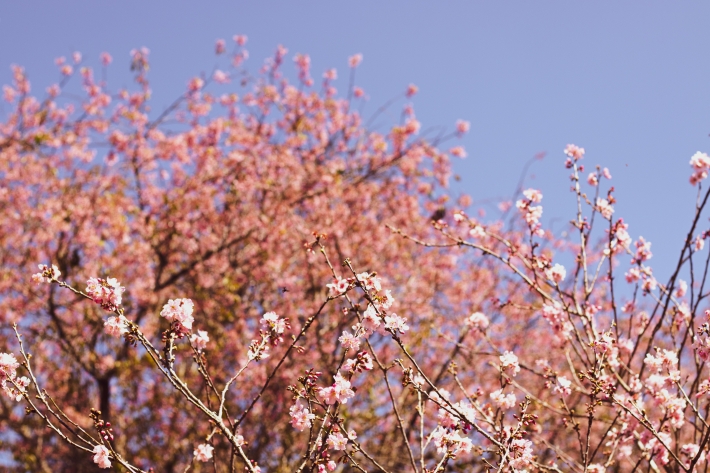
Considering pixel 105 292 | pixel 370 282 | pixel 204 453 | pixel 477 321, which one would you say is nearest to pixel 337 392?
pixel 370 282

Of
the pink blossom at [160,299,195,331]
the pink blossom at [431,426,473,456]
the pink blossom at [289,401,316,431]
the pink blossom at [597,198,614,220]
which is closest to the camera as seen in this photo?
the pink blossom at [160,299,195,331]

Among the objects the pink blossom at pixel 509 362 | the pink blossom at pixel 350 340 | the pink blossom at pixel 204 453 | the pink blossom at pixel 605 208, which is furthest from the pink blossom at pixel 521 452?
the pink blossom at pixel 605 208

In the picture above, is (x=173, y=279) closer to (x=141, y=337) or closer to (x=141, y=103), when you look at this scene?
(x=141, y=103)

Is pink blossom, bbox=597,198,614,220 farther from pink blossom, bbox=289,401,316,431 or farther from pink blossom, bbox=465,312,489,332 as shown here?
pink blossom, bbox=289,401,316,431

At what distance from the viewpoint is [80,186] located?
9672mm

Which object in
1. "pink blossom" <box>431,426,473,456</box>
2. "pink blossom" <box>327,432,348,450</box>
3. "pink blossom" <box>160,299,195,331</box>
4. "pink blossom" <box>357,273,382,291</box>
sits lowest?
"pink blossom" <box>327,432,348,450</box>

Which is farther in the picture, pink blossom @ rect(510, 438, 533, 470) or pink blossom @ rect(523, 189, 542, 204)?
pink blossom @ rect(523, 189, 542, 204)

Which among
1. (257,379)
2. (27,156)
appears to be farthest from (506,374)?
(27,156)

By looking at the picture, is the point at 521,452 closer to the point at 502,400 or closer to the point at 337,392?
the point at 502,400

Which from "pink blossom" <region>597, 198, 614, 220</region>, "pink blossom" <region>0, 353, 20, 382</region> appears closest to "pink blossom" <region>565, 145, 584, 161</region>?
"pink blossom" <region>597, 198, 614, 220</region>

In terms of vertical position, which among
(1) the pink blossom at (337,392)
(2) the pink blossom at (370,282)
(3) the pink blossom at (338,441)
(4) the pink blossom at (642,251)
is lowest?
(3) the pink blossom at (338,441)

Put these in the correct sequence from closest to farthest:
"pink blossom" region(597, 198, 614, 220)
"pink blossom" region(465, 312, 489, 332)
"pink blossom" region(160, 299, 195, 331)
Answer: "pink blossom" region(160, 299, 195, 331) < "pink blossom" region(597, 198, 614, 220) < "pink blossom" region(465, 312, 489, 332)

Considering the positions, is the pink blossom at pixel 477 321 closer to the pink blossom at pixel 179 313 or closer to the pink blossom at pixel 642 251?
the pink blossom at pixel 642 251

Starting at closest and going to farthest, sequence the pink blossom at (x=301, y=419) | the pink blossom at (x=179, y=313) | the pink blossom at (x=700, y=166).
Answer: the pink blossom at (x=179, y=313) < the pink blossom at (x=301, y=419) < the pink blossom at (x=700, y=166)
